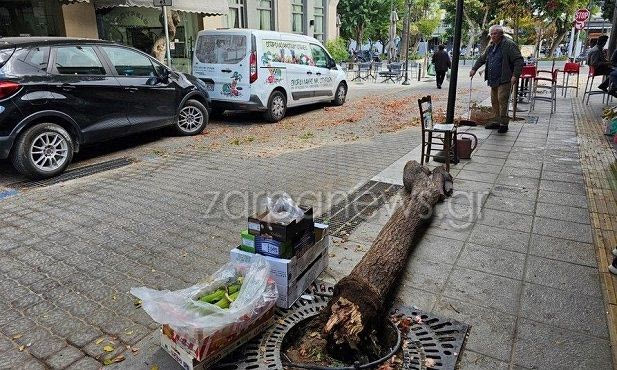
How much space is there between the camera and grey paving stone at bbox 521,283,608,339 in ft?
9.12

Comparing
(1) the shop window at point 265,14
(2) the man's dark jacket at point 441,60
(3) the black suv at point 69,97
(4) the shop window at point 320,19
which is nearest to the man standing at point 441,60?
(2) the man's dark jacket at point 441,60

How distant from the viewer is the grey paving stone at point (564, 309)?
109 inches

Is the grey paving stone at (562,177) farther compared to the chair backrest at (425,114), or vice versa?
the chair backrest at (425,114)

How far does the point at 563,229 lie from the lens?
4.19m

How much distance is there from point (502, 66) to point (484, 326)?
21.8 ft

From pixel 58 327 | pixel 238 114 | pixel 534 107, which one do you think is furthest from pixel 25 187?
pixel 534 107

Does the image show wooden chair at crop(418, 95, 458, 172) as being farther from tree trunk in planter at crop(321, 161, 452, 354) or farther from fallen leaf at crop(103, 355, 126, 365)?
fallen leaf at crop(103, 355, 126, 365)

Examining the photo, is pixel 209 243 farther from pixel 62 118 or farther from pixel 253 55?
pixel 253 55

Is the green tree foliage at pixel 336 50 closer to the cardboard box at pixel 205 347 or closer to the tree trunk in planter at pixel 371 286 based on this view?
the tree trunk in planter at pixel 371 286

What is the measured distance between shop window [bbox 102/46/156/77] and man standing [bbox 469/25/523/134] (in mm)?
5805

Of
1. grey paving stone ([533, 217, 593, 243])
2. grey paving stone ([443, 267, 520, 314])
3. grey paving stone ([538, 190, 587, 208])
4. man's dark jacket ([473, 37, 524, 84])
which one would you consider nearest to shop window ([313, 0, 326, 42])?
man's dark jacket ([473, 37, 524, 84])

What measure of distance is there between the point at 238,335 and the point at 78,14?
34.6 feet

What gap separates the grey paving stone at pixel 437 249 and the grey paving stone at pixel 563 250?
2.05ft

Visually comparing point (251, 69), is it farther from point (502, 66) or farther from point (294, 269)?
point (294, 269)
